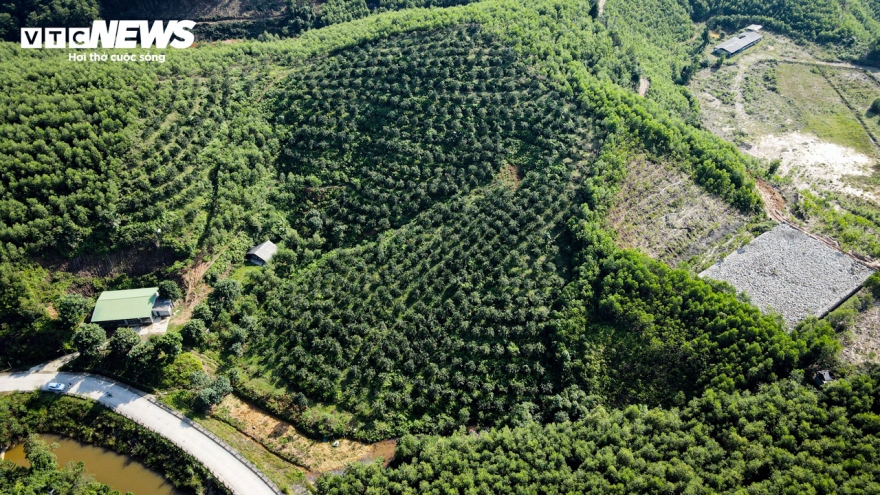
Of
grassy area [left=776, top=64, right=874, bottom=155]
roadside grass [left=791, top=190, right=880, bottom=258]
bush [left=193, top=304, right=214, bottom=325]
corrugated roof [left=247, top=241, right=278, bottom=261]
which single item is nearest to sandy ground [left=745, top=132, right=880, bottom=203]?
grassy area [left=776, top=64, right=874, bottom=155]

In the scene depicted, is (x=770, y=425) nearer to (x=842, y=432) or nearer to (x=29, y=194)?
(x=842, y=432)

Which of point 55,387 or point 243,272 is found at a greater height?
point 243,272

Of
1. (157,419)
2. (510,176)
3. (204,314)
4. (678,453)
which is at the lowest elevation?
(157,419)

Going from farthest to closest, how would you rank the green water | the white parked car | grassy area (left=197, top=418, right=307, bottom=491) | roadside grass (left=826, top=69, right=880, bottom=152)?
roadside grass (left=826, top=69, right=880, bottom=152) < the white parked car < grassy area (left=197, top=418, right=307, bottom=491) < the green water

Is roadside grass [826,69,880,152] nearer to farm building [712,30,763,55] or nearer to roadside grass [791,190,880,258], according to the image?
farm building [712,30,763,55]

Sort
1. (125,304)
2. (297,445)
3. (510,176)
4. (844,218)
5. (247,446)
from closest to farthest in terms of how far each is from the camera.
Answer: (247,446), (297,445), (125,304), (510,176), (844,218)

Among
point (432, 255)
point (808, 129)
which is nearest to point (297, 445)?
point (432, 255)

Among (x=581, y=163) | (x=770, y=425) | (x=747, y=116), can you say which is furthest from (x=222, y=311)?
(x=747, y=116)

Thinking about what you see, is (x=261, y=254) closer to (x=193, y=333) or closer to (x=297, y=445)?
(x=193, y=333)
